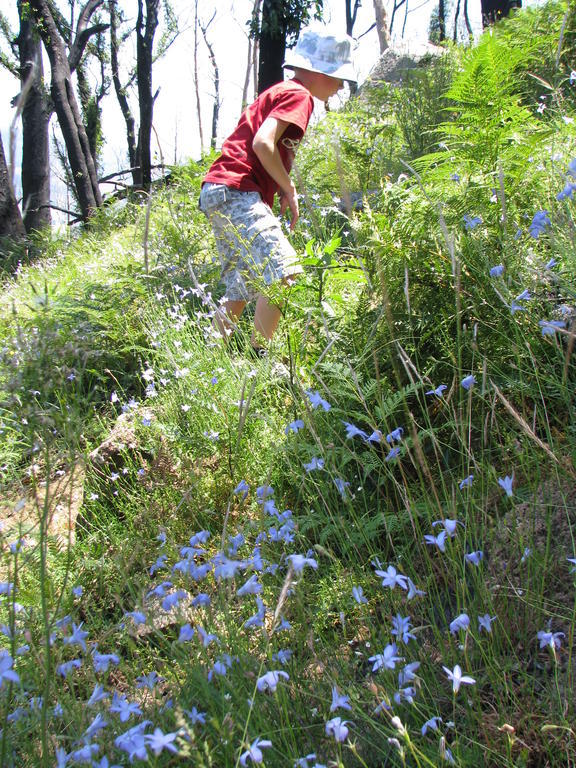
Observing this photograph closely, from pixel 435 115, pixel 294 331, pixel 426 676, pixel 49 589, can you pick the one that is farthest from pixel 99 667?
pixel 435 115

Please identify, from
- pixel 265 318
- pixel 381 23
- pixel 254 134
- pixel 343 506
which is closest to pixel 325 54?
pixel 254 134

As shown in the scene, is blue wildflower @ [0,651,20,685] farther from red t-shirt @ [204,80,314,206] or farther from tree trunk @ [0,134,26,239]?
tree trunk @ [0,134,26,239]

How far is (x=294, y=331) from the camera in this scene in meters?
2.54

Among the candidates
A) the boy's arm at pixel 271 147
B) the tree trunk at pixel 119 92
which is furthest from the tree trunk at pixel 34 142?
the tree trunk at pixel 119 92

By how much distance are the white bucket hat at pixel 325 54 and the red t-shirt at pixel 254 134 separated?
0.13 meters

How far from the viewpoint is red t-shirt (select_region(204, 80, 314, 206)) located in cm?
335

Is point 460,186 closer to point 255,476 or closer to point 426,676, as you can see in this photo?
point 255,476

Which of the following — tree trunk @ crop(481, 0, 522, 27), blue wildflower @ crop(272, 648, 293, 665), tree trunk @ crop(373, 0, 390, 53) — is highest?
tree trunk @ crop(373, 0, 390, 53)

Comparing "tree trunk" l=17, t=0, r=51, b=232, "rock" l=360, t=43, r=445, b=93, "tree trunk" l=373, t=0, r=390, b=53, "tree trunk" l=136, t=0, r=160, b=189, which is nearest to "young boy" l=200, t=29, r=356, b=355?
"rock" l=360, t=43, r=445, b=93

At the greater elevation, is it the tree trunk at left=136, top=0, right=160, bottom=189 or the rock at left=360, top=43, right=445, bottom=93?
the tree trunk at left=136, top=0, right=160, bottom=189

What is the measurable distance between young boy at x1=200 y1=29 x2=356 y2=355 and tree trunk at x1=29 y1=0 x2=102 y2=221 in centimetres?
932

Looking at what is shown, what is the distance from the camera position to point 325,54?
3482 millimetres

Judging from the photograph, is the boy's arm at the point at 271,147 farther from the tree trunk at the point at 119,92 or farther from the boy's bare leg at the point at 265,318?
the tree trunk at the point at 119,92

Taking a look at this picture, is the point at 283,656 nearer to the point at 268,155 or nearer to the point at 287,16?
the point at 268,155
